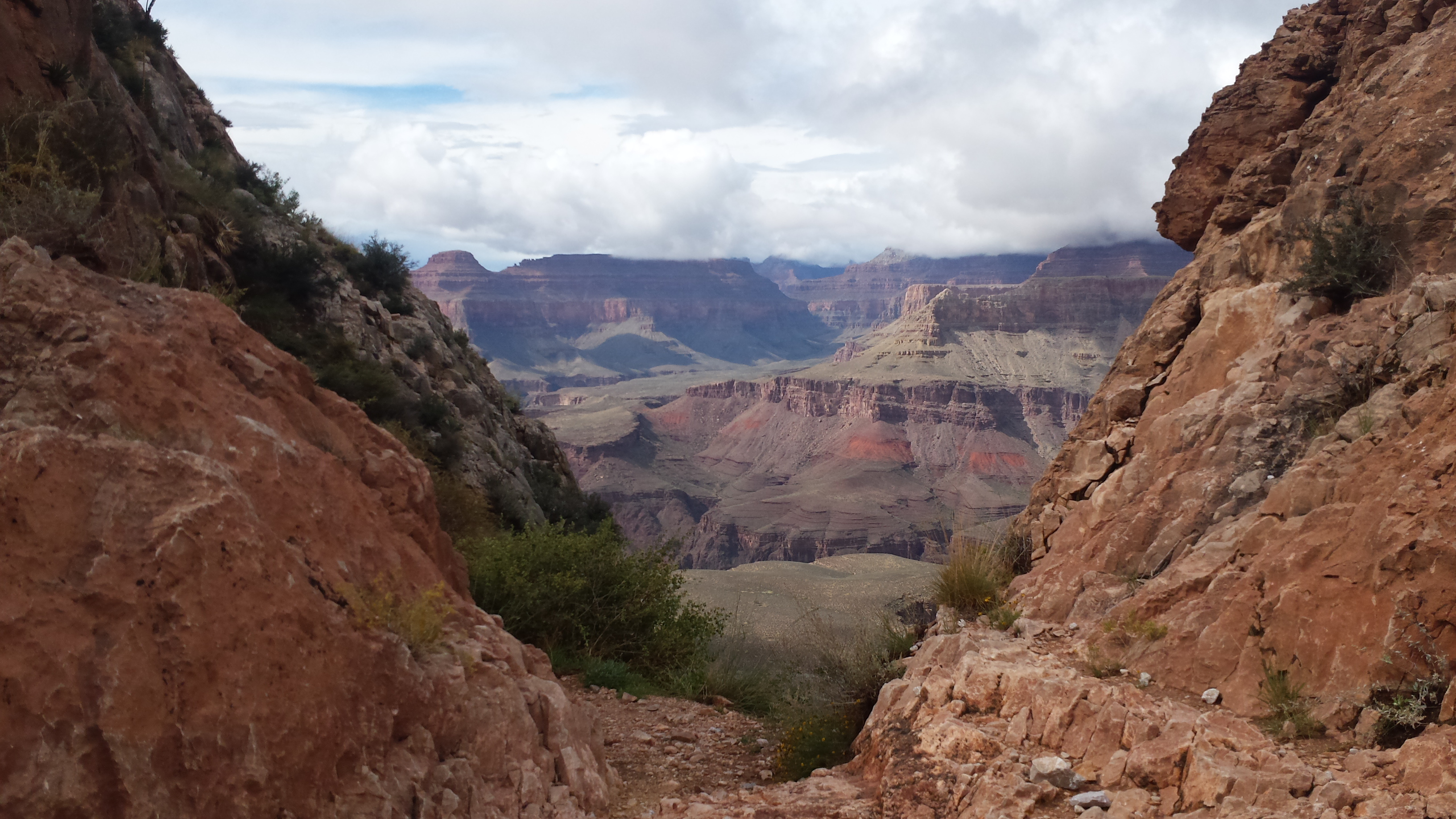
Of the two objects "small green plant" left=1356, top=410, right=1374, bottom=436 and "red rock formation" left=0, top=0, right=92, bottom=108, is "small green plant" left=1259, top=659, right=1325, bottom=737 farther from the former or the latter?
"red rock formation" left=0, top=0, right=92, bottom=108

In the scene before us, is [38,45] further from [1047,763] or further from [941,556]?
[1047,763]

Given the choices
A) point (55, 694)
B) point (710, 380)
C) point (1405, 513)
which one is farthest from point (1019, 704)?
point (710, 380)

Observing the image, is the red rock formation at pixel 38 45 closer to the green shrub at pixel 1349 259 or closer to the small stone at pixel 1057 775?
the small stone at pixel 1057 775

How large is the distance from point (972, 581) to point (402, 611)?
5.71 m

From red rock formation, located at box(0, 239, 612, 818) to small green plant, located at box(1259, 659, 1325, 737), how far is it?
167 inches

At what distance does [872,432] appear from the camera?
375ft

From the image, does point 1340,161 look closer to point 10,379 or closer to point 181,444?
point 181,444

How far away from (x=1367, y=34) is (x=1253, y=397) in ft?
17.7

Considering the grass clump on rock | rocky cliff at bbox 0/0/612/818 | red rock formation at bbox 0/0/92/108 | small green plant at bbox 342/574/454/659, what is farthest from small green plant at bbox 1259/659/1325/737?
red rock formation at bbox 0/0/92/108

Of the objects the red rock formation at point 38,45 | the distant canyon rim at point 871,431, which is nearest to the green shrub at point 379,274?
the red rock formation at point 38,45

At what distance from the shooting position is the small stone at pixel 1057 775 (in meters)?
5.30

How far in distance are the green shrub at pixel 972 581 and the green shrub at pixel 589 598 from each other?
3974 mm

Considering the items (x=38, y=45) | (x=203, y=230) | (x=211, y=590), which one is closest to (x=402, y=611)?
(x=211, y=590)

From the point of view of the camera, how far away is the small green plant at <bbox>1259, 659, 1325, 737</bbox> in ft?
16.6
